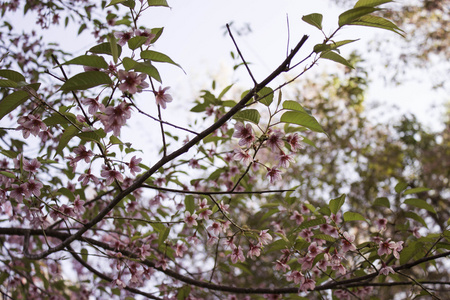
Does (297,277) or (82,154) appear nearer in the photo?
(82,154)

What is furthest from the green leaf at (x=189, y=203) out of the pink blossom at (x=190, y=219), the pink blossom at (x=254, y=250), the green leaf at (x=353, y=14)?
the green leaf at (x=353, y=14)

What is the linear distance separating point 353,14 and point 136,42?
62cm

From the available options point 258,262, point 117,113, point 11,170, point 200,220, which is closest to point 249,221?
point 258,262

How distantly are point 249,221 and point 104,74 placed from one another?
15.5 ft

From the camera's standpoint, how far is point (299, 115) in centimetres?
125

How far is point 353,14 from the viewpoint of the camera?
100 cm

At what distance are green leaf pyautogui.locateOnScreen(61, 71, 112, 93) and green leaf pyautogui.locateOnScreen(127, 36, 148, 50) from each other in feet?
0.45

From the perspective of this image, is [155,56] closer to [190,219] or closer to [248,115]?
[248,115]

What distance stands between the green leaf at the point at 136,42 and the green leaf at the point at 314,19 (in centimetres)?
48

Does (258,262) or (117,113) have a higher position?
(258,262)

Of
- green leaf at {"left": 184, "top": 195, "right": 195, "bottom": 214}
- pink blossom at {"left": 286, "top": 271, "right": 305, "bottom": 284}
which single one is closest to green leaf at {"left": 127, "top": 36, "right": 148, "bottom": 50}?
green leaf at {"left": 184, "top": 195, "right": 195, "bottom": 214}

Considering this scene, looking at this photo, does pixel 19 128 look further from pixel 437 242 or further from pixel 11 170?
pixel 437 242

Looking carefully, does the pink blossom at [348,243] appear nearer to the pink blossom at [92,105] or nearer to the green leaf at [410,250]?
the green leaf at [410,250]

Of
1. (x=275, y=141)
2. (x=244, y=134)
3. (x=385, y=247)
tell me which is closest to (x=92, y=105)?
(x=244, y=134)
